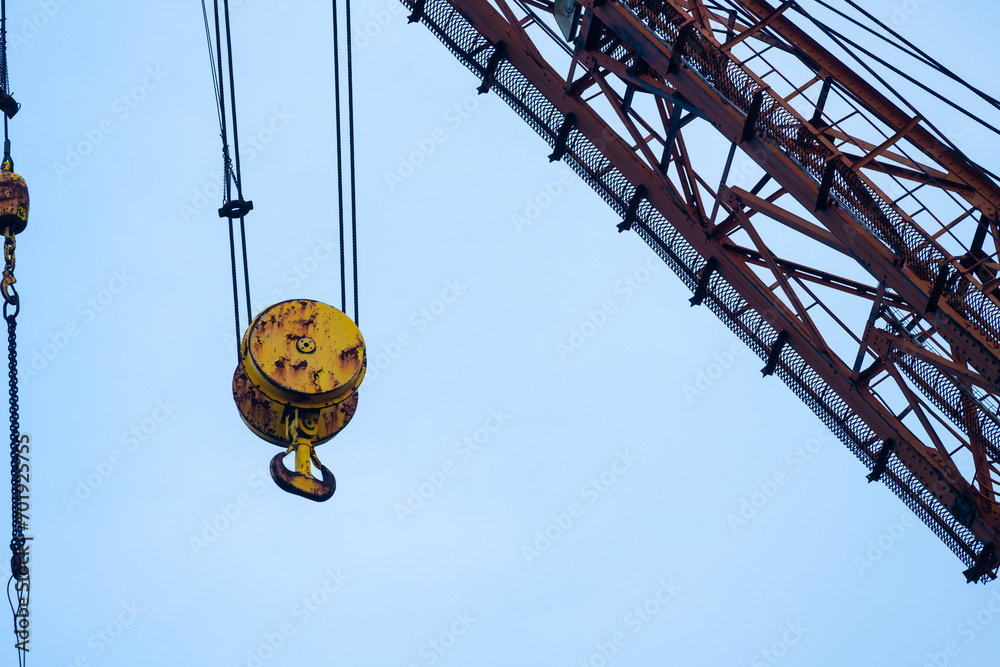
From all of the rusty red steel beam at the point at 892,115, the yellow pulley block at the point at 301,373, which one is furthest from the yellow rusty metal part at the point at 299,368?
the rusty red steel beam at the point at 892,115

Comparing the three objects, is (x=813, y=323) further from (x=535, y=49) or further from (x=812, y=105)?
(x=535, y=49)

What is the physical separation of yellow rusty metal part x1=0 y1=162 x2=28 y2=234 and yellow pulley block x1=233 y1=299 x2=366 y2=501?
203cm

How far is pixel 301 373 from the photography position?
1135cm

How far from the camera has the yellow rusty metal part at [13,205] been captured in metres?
11.6

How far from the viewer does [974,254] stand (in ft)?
38.9

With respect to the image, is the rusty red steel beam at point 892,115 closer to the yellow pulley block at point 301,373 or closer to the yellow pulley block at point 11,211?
the yellow pulley block at point 301,373

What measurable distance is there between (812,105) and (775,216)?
3.40 ft

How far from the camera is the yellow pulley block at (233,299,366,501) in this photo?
11312 millimetres

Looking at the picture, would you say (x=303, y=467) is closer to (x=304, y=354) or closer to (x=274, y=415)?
(x=274, y=415)

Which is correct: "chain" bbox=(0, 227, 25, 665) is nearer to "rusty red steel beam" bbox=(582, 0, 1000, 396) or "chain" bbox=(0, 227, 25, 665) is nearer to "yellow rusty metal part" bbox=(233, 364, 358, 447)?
"yellow rusty metal part" bbox=(233, 364, 358, 447)

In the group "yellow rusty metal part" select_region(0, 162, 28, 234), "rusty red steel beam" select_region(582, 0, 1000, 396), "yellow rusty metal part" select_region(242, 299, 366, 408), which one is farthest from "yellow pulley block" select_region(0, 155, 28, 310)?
"rusty red steel beam" select_region(582, 0, 1000, 396)

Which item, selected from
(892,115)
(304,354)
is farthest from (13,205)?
(892,115)

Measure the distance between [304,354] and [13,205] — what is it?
261cm

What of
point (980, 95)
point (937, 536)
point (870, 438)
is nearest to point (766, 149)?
point (980, 95)
